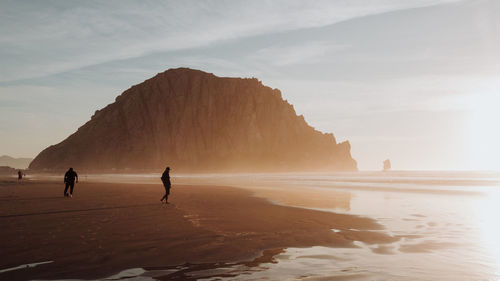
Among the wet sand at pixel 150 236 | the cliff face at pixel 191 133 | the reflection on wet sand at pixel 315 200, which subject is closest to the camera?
the wet sand at pixel 150 236

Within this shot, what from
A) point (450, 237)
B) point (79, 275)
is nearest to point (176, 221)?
point (79, 275)

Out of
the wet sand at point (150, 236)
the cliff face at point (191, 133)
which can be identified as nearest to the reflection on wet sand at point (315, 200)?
the wet sand at point (150, 236)

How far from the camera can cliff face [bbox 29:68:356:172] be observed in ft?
554

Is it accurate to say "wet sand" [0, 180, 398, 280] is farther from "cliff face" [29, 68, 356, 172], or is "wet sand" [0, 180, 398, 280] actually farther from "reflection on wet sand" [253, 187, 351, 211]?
"cliff face" [29, 68, 356, 172]

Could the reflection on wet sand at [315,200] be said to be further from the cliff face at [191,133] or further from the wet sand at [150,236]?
the cliff face at [191,133]

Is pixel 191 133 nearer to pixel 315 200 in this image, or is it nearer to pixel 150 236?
pixel 315 200

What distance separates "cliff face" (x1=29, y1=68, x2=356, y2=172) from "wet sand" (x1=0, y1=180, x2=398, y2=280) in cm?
15003

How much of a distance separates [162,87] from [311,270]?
623ft

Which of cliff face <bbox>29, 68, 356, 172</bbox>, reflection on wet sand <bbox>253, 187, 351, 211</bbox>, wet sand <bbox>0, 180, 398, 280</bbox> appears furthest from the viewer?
cliff face <bbox>29, 68, 356, 172</bbox>

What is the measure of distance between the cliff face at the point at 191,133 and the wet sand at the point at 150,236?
492 feet

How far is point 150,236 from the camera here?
1162 cm

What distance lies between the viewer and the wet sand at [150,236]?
8516 millimetres

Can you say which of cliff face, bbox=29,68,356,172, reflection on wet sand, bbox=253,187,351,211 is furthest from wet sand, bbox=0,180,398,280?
cliff face, bbox=29,68,356,172

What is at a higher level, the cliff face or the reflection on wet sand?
the cliff face
